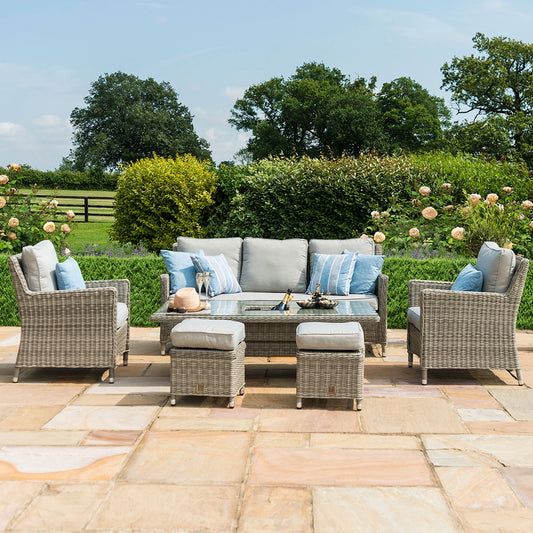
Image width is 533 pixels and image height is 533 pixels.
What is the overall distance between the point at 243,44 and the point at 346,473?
20255 millimetres

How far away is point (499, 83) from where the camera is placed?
910 inches

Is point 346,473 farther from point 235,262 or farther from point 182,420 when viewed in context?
point 235,262

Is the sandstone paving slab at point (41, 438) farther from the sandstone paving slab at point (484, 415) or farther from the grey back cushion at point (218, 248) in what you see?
the grey back cushion at point (218, 248)

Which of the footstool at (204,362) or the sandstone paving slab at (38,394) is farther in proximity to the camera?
the sandstone paving slab at (38,394)

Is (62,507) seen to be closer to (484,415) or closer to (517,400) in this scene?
(484,415)

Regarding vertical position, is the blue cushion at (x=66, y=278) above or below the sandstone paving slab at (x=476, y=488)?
above

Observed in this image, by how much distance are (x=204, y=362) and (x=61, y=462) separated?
1.11m

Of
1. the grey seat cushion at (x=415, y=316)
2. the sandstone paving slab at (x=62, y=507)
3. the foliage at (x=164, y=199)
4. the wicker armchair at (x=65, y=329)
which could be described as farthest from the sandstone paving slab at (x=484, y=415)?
the foliage at (x=164, y=199)

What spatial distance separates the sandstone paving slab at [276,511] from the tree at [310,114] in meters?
30.1

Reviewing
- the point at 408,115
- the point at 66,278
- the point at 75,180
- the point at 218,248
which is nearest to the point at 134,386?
the point at 66,278

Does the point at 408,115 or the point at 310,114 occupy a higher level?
the point at 310,114

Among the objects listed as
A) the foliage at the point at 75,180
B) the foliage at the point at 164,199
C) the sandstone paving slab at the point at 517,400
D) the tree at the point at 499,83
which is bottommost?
the sandstone paving slab at the point at 517,400

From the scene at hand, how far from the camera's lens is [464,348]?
14.0 ft

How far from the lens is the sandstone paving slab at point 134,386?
4.10 metres
